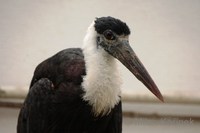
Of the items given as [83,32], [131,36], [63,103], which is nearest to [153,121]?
[131,36]

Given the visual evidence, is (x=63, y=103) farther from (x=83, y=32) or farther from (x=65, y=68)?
(x=83, y=32)

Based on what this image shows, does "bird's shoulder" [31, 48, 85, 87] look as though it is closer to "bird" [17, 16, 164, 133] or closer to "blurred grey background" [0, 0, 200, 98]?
"bird" [17, 16, 164, 133]

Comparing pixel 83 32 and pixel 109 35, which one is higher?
pixel 83 32

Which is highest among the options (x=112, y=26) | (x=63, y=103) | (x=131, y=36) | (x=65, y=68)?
(x=131, y=36)

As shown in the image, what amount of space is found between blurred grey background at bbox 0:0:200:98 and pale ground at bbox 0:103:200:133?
0.12m

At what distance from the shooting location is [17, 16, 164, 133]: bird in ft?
3.70

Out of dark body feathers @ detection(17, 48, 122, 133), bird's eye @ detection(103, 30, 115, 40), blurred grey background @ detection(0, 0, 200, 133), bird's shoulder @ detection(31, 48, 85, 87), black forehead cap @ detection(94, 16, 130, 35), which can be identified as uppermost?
blurred grey background @ detection(0, 0, 200, 133)

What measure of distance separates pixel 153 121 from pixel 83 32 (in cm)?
58

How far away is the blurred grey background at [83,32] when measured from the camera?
201cm

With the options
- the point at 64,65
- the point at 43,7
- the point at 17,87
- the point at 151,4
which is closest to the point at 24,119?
the point at 64,65

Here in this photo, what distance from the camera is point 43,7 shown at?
2.03m

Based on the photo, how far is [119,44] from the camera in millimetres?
1133

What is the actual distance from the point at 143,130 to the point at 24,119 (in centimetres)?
83

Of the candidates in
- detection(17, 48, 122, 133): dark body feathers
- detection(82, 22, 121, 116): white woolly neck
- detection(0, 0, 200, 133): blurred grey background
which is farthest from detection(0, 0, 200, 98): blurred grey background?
detection(82, 22, 121, 116): white woolly neck
